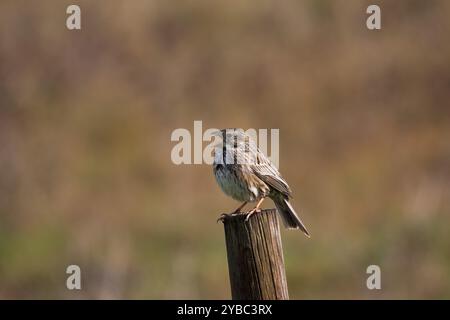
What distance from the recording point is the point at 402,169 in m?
16.4

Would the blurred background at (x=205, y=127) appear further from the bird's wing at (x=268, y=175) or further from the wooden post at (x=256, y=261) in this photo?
the wooden post at (x=256, y=261)

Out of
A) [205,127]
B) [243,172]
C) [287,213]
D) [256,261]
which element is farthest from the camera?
[205,127]

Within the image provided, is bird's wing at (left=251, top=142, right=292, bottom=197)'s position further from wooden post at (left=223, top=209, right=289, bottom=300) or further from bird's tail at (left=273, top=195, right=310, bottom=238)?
wooden post at (left=223, top=209, right=289, bottom=300)

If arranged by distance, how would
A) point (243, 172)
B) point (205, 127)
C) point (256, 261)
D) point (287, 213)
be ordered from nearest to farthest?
point (256, 261), point (243, 172), point (287, 213), point (205, 127)

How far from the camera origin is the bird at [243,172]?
8375mm

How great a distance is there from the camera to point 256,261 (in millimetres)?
6527

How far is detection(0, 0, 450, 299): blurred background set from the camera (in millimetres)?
14109

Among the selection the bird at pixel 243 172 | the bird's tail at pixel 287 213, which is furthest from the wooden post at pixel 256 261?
the bird's tail at pixel 287 213

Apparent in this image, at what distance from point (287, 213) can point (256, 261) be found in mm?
2193

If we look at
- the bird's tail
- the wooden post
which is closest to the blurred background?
the bird's tail

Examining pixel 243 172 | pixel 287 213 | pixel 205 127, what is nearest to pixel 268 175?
pixel 243 172

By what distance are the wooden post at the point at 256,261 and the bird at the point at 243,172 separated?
1.70 meters

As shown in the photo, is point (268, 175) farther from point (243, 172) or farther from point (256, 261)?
point (256, 261)
